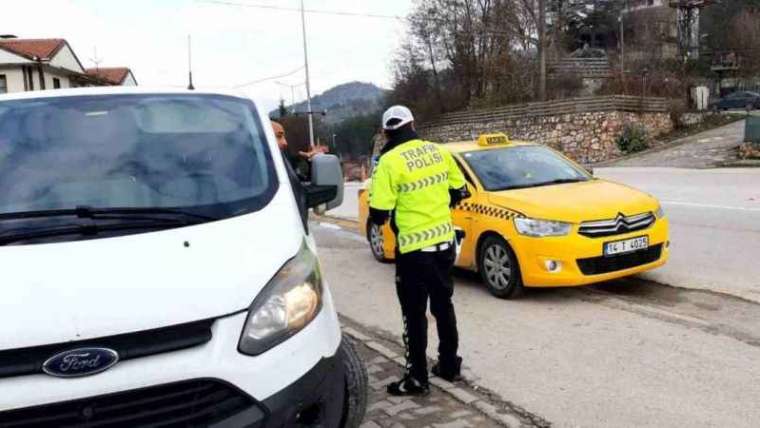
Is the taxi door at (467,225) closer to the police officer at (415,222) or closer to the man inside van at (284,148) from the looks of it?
the man inside van at (284,148)

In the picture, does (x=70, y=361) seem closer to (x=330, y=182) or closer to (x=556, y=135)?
(x=330, y=182)

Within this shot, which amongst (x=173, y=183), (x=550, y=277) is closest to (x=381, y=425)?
(x=173, y=183)

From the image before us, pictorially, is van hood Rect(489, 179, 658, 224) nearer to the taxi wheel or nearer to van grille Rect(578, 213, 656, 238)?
van grille Rect(578, 213, 656, 238)

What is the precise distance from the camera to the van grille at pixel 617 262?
20.4 feet

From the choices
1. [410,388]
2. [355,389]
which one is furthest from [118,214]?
[410,388]

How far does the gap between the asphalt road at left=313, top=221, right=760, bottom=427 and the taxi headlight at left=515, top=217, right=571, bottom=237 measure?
0.66 meters

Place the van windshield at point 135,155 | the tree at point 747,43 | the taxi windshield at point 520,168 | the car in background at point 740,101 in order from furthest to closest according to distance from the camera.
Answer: the tree at point 747,43 → the car in background at point 740,101 → the taxi windshield at point 520,168 → the van windshield at point 135,155

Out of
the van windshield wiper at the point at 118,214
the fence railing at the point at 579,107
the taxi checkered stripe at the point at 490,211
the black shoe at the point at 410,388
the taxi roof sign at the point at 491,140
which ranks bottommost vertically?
the black shoe at the point at 410,388

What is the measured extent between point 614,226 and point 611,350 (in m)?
1.68

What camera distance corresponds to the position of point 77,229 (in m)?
2.90

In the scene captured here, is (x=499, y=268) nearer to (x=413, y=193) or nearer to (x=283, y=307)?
(x=413, y=193)

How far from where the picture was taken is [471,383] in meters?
4.51

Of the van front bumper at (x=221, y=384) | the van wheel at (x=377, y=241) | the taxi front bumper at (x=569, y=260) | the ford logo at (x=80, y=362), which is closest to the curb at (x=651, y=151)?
the van wheel at (x=377, y=241)

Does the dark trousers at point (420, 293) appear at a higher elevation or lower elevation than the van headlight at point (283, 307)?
lower
